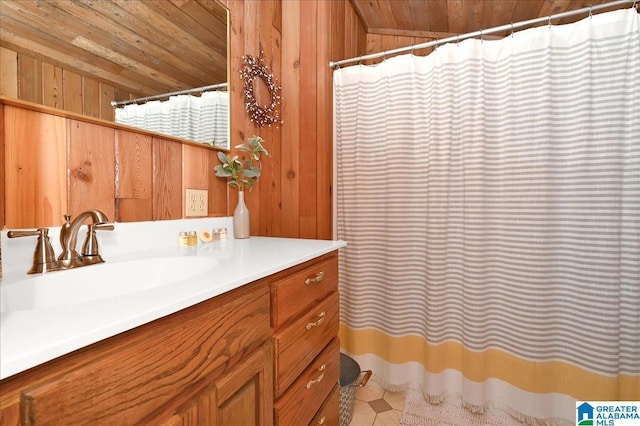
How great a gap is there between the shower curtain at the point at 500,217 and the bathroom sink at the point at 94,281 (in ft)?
3.34

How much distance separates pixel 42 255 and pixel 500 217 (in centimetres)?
164

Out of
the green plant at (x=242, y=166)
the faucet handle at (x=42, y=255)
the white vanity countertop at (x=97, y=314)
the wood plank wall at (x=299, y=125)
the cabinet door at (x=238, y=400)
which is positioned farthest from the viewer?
the wood plank wall at (x=299, y=125)

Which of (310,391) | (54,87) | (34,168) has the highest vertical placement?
(54,87)

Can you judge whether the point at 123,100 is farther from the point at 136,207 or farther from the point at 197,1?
the point at 197,1

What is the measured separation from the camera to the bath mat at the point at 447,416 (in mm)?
1416

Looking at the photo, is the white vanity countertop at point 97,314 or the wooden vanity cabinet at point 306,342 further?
the wooden vanity cabinet at point 306,342

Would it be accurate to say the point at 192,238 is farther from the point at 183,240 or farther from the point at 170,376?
the point at 170,376

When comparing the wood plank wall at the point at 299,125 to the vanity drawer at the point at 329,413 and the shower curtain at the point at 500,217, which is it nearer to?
the shower curtain at the point at 500,217

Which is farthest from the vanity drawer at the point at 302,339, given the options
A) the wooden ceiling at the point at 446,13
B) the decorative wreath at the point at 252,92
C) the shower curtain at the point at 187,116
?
the wooden ceiling at the point at 446,13

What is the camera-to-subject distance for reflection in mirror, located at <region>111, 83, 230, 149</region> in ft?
3.30

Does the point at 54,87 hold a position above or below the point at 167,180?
above

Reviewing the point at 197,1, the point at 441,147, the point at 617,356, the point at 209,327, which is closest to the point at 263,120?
the point at 197,1

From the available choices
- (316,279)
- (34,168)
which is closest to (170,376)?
(316,279)

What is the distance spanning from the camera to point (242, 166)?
1406 mm
